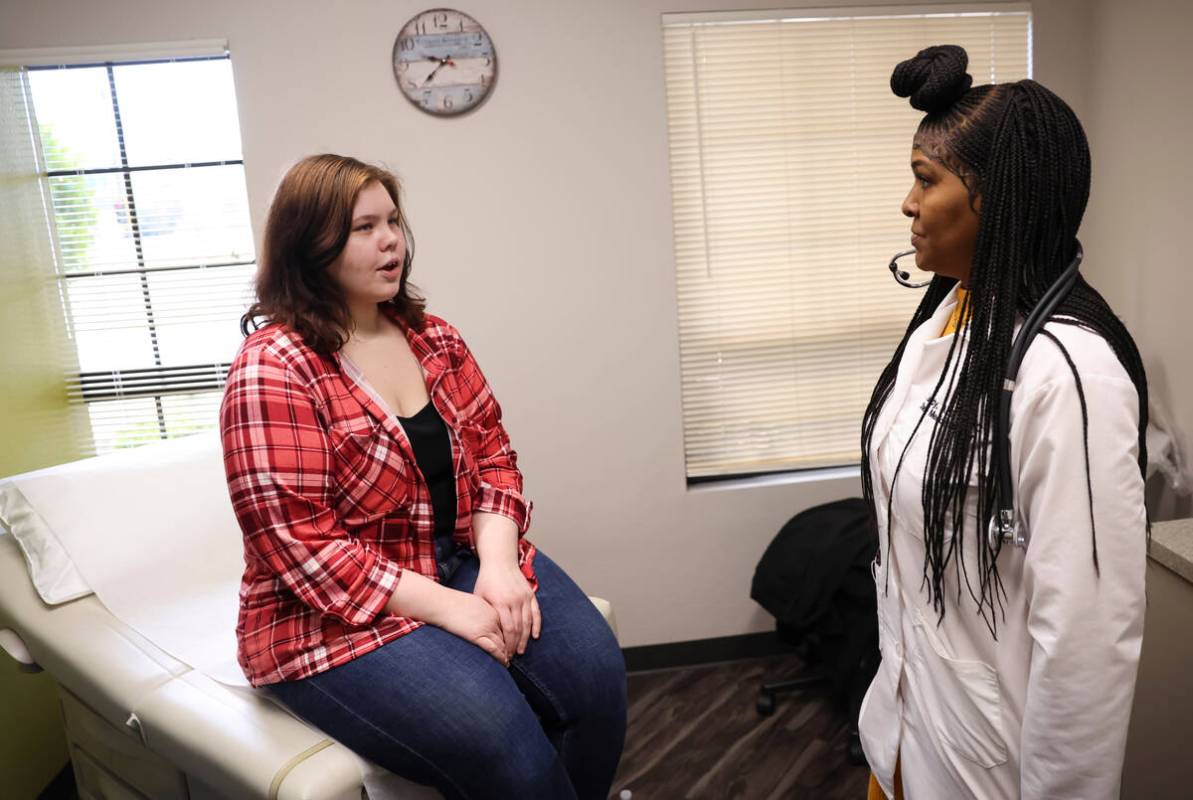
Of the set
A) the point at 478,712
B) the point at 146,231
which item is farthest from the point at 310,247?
the point at 146,231

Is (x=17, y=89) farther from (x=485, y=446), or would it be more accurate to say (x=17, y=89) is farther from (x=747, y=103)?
(x=747, y=103)

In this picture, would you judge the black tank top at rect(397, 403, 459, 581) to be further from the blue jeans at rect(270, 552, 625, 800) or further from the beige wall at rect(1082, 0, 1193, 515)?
the beige wall at rect(1082, 0, 1193, 515)

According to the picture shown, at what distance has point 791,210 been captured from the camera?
2697mm

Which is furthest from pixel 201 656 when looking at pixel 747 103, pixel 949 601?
pixel 747 103

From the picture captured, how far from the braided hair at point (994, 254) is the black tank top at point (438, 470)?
0.86m

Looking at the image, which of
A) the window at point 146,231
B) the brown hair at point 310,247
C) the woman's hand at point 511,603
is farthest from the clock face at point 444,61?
the woman's hand at point 511,603

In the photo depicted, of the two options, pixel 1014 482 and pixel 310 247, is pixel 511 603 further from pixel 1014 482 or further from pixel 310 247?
pixel 1014 482

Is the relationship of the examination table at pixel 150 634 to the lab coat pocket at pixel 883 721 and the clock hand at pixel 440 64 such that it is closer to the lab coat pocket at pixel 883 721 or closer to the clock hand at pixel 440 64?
the lab coat pocket at pixel 883 721

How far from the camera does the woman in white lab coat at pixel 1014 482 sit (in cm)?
94

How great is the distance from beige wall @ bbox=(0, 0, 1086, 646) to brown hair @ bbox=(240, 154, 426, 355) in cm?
100

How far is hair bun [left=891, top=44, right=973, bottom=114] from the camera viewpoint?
107cm

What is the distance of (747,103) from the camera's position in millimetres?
2617

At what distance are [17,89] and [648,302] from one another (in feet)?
6.05

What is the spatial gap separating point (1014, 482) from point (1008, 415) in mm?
78
